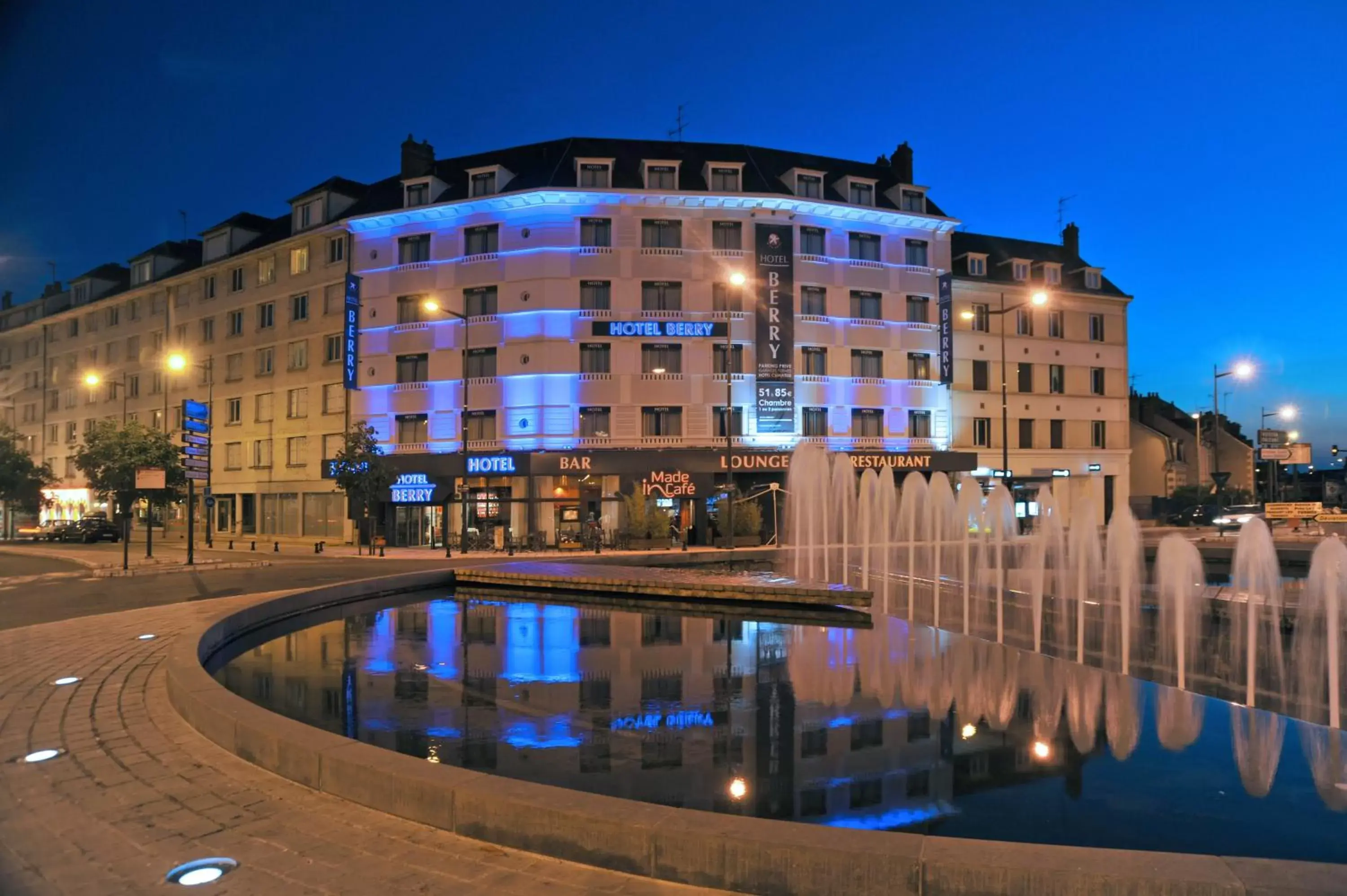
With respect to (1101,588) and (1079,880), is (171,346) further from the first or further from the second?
(1079,880)

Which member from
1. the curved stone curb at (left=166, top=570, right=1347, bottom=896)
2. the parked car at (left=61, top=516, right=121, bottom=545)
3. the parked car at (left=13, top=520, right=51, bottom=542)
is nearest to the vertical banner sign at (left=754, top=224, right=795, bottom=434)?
the curved stone curb at (left=166, top=570, right=1347, bottom=896)

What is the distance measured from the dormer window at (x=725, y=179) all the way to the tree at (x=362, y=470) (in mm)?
20692

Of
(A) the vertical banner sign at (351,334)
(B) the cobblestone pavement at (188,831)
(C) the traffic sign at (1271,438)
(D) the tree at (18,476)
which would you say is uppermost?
(A) the vertical banner sign at (351,334)

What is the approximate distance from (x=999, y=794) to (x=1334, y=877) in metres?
2.57

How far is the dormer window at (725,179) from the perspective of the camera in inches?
1586

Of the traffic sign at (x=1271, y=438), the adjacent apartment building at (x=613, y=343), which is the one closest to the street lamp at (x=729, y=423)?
the adjacent apartment building at (x=613, y=343)

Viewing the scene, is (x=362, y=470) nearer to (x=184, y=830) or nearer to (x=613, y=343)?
(x=613, y=343)

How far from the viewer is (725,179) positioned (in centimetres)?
4056

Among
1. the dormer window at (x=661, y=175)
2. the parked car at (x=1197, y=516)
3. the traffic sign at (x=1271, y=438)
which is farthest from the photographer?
the parked car at (x=1197, y=516)

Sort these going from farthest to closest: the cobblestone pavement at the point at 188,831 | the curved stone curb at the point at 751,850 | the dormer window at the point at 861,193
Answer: the dormer window at the point at 861,193, the cobblestone pavement at the point at 188,831, the curved stone curb at the point at 751,850

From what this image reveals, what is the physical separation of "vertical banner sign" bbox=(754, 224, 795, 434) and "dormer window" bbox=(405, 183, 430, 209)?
55.6 feet

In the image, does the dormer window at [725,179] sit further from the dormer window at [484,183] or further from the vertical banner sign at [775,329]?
the dormer window at [484,183]

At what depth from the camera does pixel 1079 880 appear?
3857 millimetres

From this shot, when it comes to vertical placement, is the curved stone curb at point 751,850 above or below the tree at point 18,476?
below
